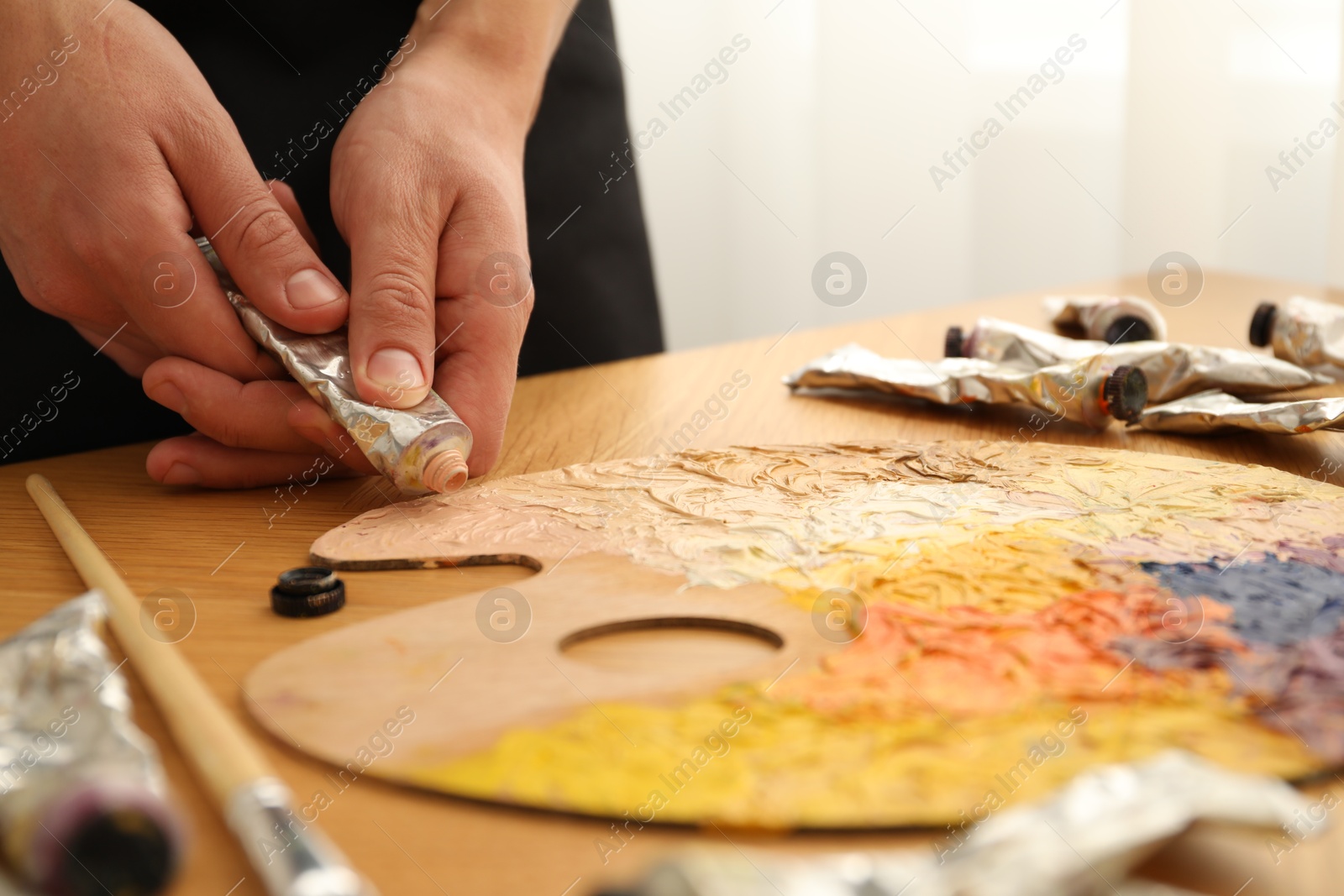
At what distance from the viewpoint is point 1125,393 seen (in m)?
0.84

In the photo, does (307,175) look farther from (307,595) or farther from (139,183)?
(307,595)

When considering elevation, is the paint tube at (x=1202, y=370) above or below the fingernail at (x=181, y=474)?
above

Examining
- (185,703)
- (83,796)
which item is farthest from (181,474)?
(83,796)

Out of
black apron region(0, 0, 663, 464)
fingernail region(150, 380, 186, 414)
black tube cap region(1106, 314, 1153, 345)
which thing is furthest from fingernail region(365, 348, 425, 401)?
black tube cap region(1106, 314, 1153, 345)

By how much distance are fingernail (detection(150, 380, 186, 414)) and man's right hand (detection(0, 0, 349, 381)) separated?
29 mm

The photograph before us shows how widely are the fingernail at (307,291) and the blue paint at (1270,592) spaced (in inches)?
20.5

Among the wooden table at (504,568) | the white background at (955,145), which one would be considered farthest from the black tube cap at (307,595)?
the white background at (955,145)

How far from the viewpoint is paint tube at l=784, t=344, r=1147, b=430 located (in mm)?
852

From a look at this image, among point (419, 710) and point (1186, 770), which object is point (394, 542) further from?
point (1186, 770)

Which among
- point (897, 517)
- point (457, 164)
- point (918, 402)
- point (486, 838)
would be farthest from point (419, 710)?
point (918, 402)

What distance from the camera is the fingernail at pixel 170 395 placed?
0.79 metres

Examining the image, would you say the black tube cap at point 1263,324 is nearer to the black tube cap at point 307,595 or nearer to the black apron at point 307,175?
the black apron at point 307,175

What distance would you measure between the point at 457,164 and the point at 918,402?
1.43 ft

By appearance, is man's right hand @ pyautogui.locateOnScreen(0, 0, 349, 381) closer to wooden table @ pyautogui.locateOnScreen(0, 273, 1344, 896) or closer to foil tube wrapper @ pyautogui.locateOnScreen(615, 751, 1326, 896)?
wooden table @ pyautogui.locateOnScreen(0, 273, 1344, 896)
